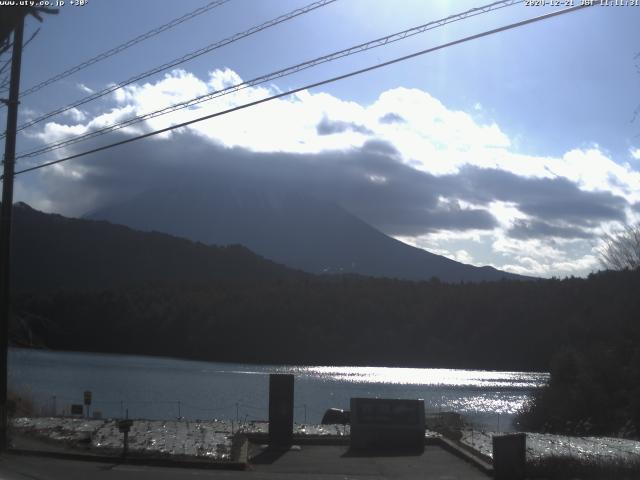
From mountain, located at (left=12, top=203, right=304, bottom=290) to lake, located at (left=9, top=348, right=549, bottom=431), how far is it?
48005 millimetres

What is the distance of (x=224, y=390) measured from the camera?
188ft

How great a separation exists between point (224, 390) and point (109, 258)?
99.0 m

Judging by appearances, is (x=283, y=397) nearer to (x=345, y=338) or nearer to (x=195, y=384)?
(x=195, y=384)

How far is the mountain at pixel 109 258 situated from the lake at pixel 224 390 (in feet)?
157

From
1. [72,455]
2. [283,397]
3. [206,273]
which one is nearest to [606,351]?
[283,397]

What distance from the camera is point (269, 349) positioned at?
109688 millimetres

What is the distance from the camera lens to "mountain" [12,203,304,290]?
5399 inches

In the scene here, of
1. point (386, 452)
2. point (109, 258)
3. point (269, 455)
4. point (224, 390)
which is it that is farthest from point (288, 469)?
point (109, 258)

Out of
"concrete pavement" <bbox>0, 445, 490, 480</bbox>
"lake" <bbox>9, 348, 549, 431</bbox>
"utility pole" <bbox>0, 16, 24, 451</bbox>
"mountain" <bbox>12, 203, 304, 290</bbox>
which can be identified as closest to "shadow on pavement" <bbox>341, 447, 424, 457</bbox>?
"concrete pavement" <bbox>0, 445, 490, 480</bbox>

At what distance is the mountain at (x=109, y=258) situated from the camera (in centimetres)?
13712

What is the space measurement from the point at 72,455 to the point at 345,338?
3682 inches

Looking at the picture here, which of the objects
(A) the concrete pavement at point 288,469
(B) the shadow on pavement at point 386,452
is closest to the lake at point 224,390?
(B) the shadow on pavement at point 386,452

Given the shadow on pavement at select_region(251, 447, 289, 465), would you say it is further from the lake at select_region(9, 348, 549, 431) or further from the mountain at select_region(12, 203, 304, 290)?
the mountain at select_region(12, 203, 304, 290)

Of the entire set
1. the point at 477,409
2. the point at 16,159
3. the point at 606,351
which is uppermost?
the point at 16,159
